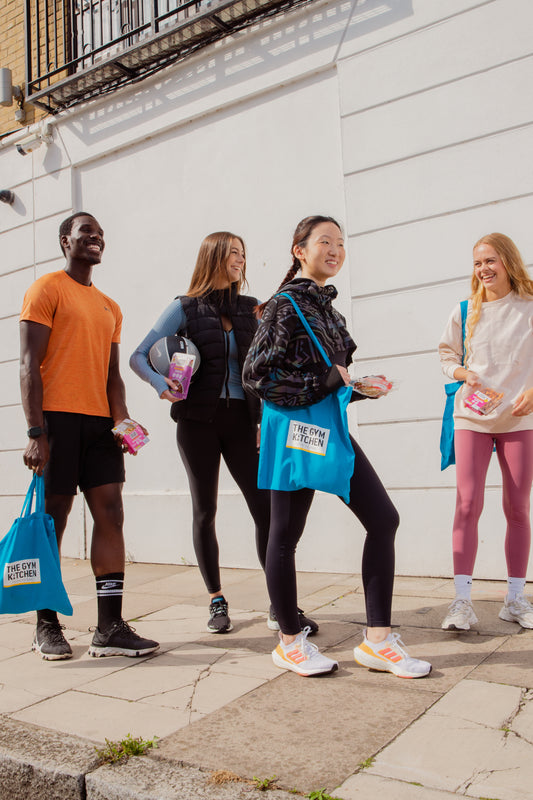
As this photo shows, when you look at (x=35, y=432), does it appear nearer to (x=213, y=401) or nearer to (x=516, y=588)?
(x=213, y=401)

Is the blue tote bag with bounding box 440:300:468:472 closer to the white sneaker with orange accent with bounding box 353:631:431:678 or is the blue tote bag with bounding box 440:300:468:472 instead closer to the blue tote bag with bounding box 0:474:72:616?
the white sneaker with orange accent with bounding box 353:631:431:678

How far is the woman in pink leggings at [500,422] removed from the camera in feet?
10.8

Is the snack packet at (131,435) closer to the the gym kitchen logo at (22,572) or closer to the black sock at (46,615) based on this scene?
the the gym kitchen logo at (22,572)

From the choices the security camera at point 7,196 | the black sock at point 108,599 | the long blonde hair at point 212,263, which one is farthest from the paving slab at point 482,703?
the security camera at point 7,196

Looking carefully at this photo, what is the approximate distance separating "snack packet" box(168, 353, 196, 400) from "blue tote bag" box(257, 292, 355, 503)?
0.66 m

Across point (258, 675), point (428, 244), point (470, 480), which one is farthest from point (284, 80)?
point (258, 675)

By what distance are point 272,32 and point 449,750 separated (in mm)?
5109

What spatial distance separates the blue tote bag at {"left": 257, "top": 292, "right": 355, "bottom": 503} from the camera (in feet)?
8.70

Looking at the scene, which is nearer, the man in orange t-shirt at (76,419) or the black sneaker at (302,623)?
the man in orange t-shirt at (76,419)

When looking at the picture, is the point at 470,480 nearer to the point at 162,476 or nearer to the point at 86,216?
the point at 86,216

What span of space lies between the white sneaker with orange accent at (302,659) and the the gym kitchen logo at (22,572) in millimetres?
1090

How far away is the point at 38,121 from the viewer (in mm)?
7289

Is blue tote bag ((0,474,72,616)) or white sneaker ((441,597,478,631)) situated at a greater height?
blue tote bag ((0,474,72,616))

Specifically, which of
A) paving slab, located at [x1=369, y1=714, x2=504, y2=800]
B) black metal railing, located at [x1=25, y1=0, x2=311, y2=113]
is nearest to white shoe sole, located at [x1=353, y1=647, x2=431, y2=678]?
paving slab, located at [x1=369, y1=714, x2=504, y2=800]
